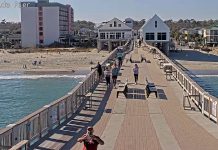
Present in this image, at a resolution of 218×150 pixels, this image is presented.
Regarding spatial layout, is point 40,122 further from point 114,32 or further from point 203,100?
point 114,32

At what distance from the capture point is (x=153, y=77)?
1156 inches

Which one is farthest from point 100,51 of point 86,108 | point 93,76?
point 86,108

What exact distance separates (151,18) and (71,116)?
72.8 meters

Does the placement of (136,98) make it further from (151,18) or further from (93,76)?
(151,18)

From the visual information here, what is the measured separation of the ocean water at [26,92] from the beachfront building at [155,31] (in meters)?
33.7

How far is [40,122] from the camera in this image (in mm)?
12156

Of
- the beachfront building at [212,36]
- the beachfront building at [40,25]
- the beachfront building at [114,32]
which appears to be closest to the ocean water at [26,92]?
the beachfront building at [114,32]

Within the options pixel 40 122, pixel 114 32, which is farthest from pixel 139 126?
pixel 114 32

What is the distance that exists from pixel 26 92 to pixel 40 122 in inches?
1191

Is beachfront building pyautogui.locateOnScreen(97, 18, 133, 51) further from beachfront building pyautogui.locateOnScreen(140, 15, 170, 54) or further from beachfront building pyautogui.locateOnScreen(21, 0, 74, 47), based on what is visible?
beachfront building pyautogui.locateOnScreen(21, 0, 74, 47)

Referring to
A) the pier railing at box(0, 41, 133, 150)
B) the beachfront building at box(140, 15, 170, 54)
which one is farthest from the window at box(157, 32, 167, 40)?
the pier railing at box(0, 41, 133, 150)

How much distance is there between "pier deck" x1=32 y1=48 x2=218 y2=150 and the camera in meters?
11.6

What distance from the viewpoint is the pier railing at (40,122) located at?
1012 cm

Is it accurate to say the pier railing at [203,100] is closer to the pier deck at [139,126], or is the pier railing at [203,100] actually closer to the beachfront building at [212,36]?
the pier deck at [139,126]
